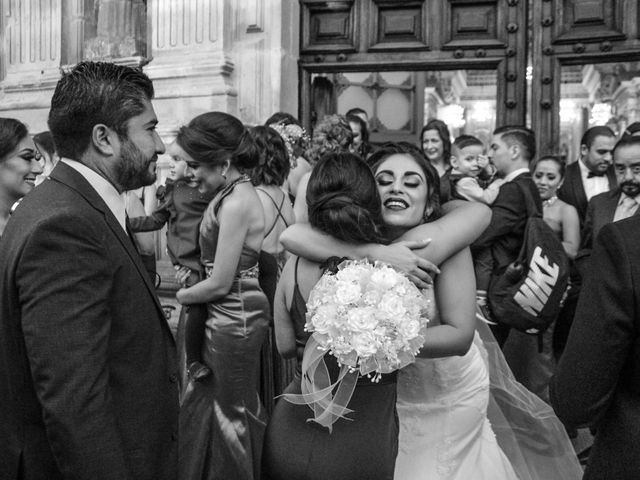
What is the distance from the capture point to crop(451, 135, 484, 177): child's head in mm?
→ 5781

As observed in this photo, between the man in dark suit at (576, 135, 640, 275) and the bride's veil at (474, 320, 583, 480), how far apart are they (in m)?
1.33

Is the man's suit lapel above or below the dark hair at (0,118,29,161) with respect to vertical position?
below

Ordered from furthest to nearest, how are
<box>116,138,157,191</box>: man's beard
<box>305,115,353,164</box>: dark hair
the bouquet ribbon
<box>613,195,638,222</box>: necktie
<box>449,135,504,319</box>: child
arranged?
<box>305,115,353,164</box>: dark hair, <box>449,135,504,319</box>: child, <box>613,195,638,222</box>: necktie, the bouquet ribbon, <box>116,138,157,191</box>: man's beard

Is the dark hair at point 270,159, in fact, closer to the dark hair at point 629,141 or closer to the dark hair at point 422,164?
the dark hair at point 422,164

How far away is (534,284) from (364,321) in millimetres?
2592

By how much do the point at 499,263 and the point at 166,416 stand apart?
3.35m

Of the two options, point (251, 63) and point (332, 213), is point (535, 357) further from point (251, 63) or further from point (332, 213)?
point (251, 63)

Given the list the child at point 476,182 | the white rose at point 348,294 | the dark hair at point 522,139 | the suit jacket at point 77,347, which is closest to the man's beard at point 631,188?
the dark hair at point 522,139

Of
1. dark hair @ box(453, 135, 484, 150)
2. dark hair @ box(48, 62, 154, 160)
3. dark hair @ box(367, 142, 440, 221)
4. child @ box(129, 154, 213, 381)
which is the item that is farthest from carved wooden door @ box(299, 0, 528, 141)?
dark hair @ box(48, 62, 154, 160)

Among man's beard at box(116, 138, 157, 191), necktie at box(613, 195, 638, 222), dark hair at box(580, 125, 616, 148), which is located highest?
dark hair at box(580, 125, 616, 148)

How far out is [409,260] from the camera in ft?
8.83

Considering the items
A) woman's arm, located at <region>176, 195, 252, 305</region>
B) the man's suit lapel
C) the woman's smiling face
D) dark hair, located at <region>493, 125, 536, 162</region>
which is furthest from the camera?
dark hair, located at <region>493, 125, 536, 162</region>

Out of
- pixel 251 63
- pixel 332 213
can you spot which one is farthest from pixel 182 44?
pixel 332 213

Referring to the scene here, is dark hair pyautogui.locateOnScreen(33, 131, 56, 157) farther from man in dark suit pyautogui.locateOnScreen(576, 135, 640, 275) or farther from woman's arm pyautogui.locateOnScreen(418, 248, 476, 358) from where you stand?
man in dark suit pyautogui.locateOnScreen(576, 135, 640, 275)
